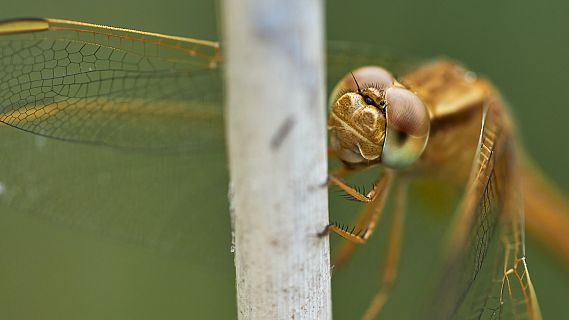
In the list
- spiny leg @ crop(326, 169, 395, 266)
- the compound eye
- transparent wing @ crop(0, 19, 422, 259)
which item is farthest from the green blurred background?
the compound eye

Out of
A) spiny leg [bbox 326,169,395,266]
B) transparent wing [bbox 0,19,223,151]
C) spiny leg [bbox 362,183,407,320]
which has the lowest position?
spiny leg [bbox 362,183,407,320]

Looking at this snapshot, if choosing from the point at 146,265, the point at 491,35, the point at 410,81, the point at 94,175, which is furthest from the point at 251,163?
the point at 491,35

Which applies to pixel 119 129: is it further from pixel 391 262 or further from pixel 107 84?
pixel 391 262

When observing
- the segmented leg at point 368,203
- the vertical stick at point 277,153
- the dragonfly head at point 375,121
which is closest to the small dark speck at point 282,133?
the vertical stick at point 277,153

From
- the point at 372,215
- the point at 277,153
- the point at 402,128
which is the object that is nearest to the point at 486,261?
the point at 372,215

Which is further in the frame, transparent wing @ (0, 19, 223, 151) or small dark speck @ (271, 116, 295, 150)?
transparent wing @ (0, 19, 223, 151)

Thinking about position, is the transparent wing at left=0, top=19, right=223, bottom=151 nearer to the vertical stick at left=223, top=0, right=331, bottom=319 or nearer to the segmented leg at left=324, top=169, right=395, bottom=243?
the segmented leg at left=324, top=169, right=395, bottom=243

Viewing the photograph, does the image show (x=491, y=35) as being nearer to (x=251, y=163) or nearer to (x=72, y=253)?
(x=72, y=253)
